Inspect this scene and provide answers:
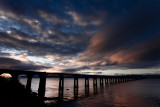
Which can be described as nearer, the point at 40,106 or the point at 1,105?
the point at 1,105

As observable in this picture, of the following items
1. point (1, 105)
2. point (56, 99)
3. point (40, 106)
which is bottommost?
point (56, 99)

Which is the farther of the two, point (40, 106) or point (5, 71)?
point (5, 71)

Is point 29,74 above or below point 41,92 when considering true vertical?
above

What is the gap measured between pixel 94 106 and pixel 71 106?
5296mm

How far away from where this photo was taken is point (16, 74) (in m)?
31.9

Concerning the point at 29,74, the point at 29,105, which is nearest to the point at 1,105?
the point at 29,105

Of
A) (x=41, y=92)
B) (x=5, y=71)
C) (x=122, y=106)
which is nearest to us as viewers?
(x=122, y=106)

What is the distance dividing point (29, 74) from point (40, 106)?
20.9 meters

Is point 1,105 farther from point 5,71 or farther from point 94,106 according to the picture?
point 5,71

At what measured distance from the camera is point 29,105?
16.4 meters

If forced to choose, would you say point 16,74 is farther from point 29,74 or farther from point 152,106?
point 152,106

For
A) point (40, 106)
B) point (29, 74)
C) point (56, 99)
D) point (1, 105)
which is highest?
point (29, 74)

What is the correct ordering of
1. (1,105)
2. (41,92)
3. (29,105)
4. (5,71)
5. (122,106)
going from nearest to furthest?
(1,105), (29,105), (122,106), (5,71), (41,92)

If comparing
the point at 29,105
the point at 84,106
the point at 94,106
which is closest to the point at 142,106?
the point at 94,106
